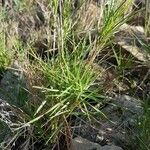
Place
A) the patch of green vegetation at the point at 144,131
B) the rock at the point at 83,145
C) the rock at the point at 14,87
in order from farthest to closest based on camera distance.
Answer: the rock at the point at 14,87 < the rock at the point at 83,145 < the patch of green vegetation at the point at 144,131

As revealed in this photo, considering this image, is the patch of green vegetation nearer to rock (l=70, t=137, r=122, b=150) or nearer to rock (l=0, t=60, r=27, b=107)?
rock (l=70, t=137, r=122, b=150)

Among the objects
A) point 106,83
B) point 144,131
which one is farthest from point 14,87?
point 144,131

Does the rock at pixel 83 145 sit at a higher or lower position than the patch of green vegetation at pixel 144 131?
Result: lower

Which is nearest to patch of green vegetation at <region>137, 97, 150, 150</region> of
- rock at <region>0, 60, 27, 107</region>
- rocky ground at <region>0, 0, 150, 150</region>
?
rocky ground at <region>0, 0, 150, 150</region>

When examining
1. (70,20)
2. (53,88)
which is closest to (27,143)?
(53,88)

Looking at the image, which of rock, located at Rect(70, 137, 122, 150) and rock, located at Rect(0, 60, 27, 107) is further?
rock, located at Rect(0, 60, 27, 107)

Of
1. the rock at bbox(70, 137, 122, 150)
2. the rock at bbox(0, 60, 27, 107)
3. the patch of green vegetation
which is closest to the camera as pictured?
the patch of green vegetation

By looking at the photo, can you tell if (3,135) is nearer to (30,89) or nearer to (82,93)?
(30,89)

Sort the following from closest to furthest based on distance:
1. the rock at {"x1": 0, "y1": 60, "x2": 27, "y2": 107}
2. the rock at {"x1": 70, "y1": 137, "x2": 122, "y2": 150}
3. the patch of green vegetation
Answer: the patch of green vegetation < the rock at {"x1": 70, "y1": 137, "x2": 122, "y2": 150} < the rock at {"x1": 0, "y1": 60, "x2": 27, "y2": 107}

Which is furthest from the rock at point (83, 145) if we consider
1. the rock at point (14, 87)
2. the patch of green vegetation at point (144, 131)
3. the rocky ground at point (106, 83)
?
the rock at point (14, 87)

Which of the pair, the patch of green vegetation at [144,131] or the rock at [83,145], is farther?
the rock at [83,145]

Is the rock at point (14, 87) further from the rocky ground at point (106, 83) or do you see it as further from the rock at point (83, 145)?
the rock at point (83, 145)
